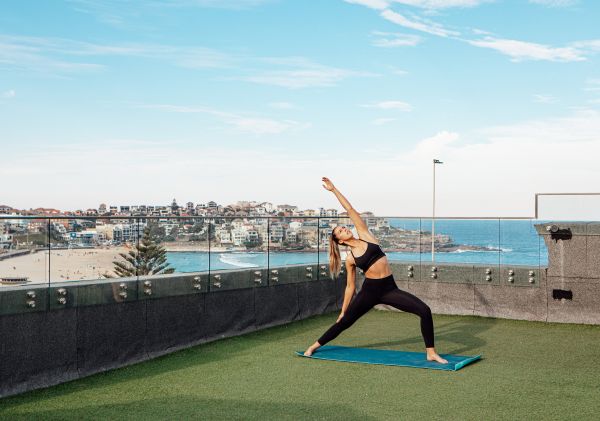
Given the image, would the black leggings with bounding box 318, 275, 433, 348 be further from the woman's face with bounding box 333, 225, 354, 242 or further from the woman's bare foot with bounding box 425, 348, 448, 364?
the woman's face with bounding box 333, 225, 354, 242

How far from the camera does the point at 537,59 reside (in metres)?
62.7

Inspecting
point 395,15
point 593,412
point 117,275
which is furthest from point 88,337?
point 395,15

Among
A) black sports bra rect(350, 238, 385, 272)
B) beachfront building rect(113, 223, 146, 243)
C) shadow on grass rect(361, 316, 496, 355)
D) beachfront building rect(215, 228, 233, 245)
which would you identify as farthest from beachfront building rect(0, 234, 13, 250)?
shadow on grass rect(361, 316, 496, 355)

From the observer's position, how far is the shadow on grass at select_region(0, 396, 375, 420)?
25.6 feet

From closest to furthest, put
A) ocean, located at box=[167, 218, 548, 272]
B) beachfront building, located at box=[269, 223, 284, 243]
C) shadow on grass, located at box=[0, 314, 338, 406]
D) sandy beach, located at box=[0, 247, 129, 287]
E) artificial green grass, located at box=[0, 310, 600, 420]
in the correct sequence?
artificial green grass, located at box=[0, 310, 600, 420] < shadow on grass, located at box=[0, 314, 338, 406] < sandy beach, located at box=[0, 247, 129, 287] < ocean, located at box=[167, 218, 548, 272] < beachfront building, located at box=[269, 223, 284, 243]

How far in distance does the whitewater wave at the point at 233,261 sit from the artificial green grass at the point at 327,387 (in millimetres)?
1273

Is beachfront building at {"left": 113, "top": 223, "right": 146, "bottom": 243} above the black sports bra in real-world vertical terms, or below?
above

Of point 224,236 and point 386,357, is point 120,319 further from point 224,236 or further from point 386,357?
point 386,357

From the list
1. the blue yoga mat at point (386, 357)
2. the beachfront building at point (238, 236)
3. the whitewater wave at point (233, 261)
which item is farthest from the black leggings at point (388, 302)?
the beachfront building at point (238, 236)

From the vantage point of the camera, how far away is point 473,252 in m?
16.4

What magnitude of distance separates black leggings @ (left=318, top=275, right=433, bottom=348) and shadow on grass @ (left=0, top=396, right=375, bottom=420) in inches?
104

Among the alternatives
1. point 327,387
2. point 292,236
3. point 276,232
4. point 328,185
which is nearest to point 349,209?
point 328,185

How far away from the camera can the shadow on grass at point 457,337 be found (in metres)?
12.1

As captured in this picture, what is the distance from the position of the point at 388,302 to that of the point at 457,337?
283cm
